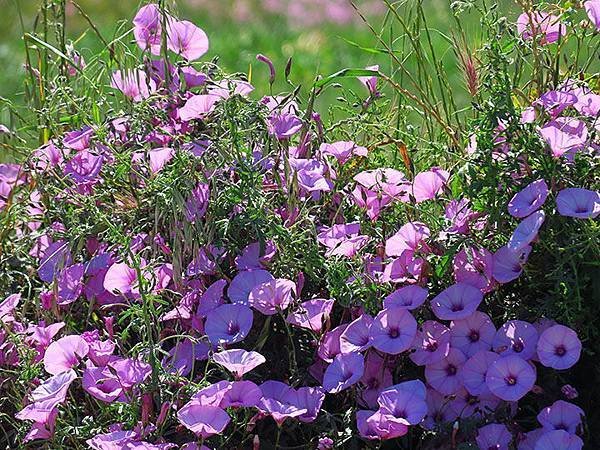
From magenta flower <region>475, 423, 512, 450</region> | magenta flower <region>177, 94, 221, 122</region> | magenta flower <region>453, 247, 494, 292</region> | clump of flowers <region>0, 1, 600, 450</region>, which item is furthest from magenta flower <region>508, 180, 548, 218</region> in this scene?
magenta flower <region>177, 94, 221, 122</region>

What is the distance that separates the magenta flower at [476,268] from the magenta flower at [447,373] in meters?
0.11

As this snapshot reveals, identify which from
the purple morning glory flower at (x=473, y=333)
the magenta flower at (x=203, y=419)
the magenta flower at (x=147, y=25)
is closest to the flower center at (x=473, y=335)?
the purple morning glory flower at (x=473, y=333)

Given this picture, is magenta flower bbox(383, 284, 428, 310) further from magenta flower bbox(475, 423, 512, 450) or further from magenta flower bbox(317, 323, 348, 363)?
magenta flower bbox(475, 423, 512, 450)

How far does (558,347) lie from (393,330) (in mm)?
251

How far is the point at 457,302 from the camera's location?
170 centimetres

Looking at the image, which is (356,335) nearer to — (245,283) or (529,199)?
(245,283)

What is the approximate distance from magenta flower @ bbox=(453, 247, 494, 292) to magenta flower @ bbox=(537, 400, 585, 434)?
0.22 meters

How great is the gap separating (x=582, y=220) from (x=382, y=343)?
0.36 metres

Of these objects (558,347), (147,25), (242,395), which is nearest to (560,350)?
(558,347)

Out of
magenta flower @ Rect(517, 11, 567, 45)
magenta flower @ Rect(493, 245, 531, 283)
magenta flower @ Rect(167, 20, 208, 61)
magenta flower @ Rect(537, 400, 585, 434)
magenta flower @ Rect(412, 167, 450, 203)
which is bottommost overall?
magenta flower @ Rect(537, 400, 585, 434)

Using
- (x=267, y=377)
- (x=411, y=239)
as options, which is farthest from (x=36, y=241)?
(x=411, y=239)

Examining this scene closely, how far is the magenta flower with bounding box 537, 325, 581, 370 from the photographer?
160 cm

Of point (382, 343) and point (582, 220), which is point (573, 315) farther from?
point (382, 343)

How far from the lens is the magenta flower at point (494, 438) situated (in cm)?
160
